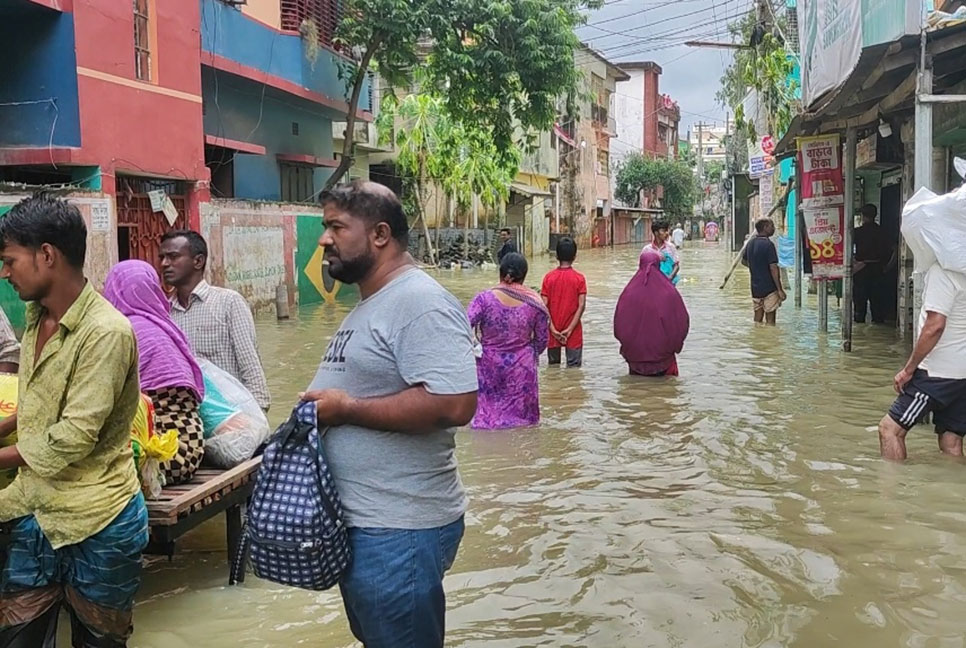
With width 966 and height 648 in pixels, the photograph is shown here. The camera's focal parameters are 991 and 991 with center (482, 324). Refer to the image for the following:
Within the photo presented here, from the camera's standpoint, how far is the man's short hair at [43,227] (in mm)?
2911

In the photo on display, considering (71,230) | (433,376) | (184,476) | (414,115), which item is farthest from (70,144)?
(414,115)

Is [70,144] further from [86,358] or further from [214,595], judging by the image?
[86,358]

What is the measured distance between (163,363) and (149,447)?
0.47m

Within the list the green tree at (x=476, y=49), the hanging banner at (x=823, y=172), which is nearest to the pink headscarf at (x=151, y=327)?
the hanging banner at (x=823, y=172)

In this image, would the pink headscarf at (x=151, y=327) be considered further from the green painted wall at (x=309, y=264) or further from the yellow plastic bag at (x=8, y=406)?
the green painted wall at (x=309, y=264)

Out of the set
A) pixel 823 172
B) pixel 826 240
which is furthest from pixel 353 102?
pixel 826 240

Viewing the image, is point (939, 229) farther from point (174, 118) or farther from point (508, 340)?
point (174, 118)

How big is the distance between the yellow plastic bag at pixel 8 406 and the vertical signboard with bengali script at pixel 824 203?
961 centimetres

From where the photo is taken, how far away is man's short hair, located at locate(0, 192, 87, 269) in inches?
115

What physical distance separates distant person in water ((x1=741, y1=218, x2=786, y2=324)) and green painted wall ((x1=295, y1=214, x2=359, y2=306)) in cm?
800

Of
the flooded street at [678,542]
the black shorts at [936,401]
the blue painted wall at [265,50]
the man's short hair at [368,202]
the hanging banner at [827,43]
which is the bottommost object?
the flooded street at [678,542]

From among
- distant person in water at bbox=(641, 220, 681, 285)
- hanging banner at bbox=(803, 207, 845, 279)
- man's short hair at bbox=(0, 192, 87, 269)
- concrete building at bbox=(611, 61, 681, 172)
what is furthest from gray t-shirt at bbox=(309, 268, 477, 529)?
concrete building at bbox=(611, 61, 681, 172)

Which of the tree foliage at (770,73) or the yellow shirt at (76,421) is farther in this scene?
the tree foliage at (770,73)

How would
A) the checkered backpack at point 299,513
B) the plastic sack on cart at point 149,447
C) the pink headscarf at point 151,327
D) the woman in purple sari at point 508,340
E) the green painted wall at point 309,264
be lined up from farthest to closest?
the green painted wall at point 309,264
the woman in purple sari at point 508,340
the pink headscarf at point 151,327
the plastic sack on cart at point 149,447
the checkered backpack at point 299,513
